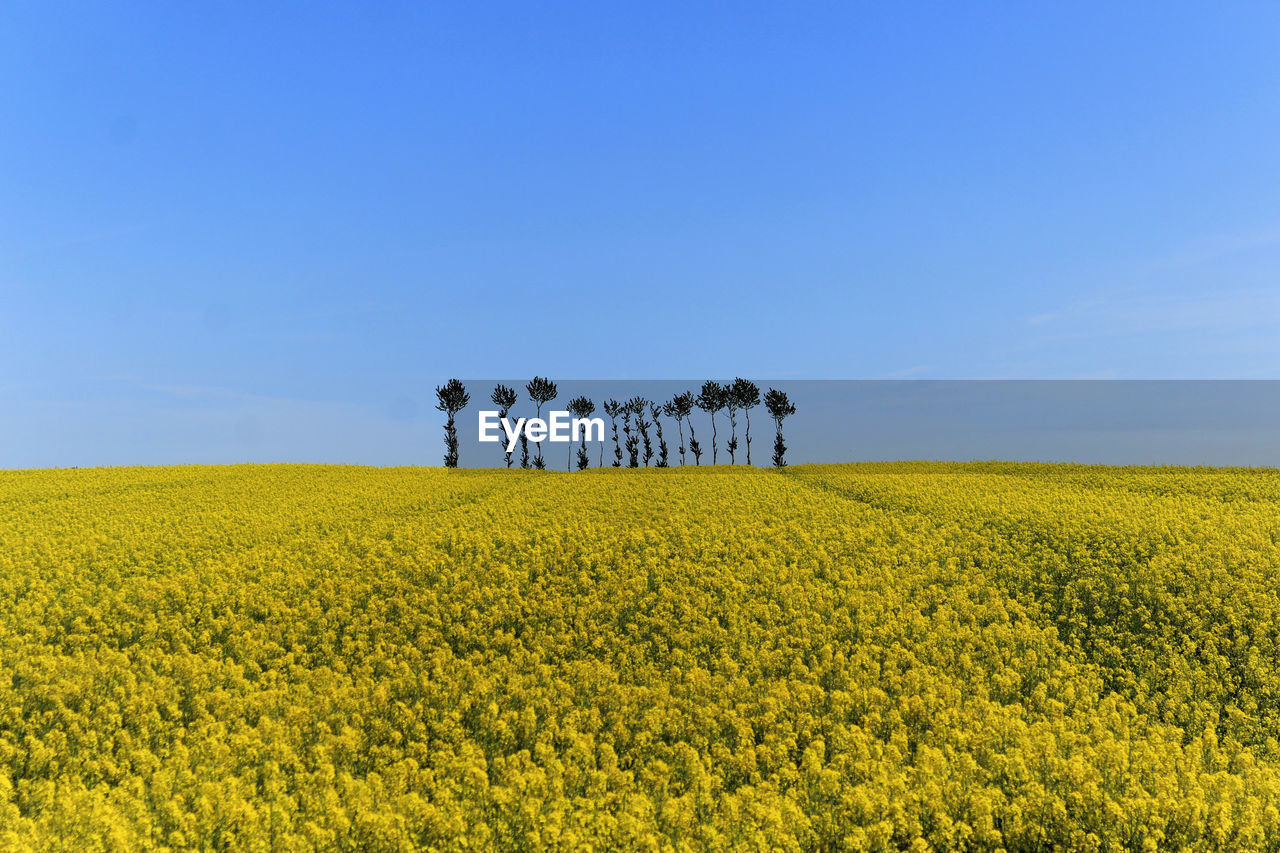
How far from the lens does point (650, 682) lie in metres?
14.6

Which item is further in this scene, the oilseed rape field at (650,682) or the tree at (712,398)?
the tree at (712,398)

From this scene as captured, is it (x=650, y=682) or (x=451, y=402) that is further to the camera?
(x=451, y=402)

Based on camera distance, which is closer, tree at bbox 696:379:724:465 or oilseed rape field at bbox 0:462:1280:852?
oilseed rape field at bbox 0:462:1280:852

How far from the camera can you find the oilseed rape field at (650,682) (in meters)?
10.1

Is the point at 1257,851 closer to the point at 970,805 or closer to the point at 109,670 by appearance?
the point at 970,805

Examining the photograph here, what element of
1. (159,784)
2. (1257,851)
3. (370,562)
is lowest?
(1257,851)

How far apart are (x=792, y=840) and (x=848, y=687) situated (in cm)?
527

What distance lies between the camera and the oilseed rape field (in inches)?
398

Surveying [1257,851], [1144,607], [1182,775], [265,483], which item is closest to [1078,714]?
[1182,775]

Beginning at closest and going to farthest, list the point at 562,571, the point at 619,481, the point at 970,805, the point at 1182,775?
the point at 970,805 → the point at 1182,775 → the point at 562,571 → the point at 619,481

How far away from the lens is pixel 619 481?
1591 inches

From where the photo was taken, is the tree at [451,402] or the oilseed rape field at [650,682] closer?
the oilseed rape field at [650,682]

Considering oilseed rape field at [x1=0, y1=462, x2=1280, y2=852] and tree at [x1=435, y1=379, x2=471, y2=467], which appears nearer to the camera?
oilseed rape field at [x1=0, y1=462, x2=1280, y2=852]

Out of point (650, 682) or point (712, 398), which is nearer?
point (650, 682)
